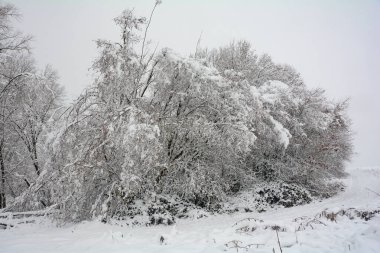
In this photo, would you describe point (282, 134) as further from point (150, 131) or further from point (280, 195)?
point (150, 131)

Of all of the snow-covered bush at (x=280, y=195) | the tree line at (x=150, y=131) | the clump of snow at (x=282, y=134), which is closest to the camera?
the tree line at (x=150, y=131)

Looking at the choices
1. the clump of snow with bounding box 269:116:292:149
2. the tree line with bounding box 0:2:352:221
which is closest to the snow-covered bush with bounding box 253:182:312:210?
the tree line with bounding box 0:2:352:221

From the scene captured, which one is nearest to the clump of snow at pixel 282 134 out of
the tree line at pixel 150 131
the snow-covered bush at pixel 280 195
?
the tree line at pixel 150 131

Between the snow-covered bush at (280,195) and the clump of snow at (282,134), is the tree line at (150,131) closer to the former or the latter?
the clump of snow at (282,134)

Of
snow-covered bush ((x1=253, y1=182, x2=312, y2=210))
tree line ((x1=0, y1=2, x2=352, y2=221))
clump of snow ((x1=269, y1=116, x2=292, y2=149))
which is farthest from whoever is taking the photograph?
snow-covered bush ((x1=253, y1=182, x2=312, y2=210))

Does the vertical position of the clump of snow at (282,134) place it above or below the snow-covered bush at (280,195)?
above

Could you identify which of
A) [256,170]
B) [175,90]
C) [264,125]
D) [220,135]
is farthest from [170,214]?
[256,170]

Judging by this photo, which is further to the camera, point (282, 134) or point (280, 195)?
point (280, 195)

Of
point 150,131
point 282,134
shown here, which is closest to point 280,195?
point 282,134

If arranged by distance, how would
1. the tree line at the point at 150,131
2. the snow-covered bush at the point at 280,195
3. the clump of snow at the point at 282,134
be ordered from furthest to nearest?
the snow-covered bush at the point at 280,195 < the clump of snow at the point at 282,134 < the tree line at the point at 150,131

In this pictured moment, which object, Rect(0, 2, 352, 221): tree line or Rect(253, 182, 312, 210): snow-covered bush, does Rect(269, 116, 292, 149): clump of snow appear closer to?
Rect(0, 2, 352, 221): tree line

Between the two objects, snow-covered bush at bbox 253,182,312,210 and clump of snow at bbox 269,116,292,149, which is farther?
snow-covered bush at bbox 253,182,312,210

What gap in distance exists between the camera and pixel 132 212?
12.1 m

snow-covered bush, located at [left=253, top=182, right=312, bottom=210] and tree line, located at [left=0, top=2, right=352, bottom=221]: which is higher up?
tree line, located at [left=0, top=2, right=352, bottom=221]
